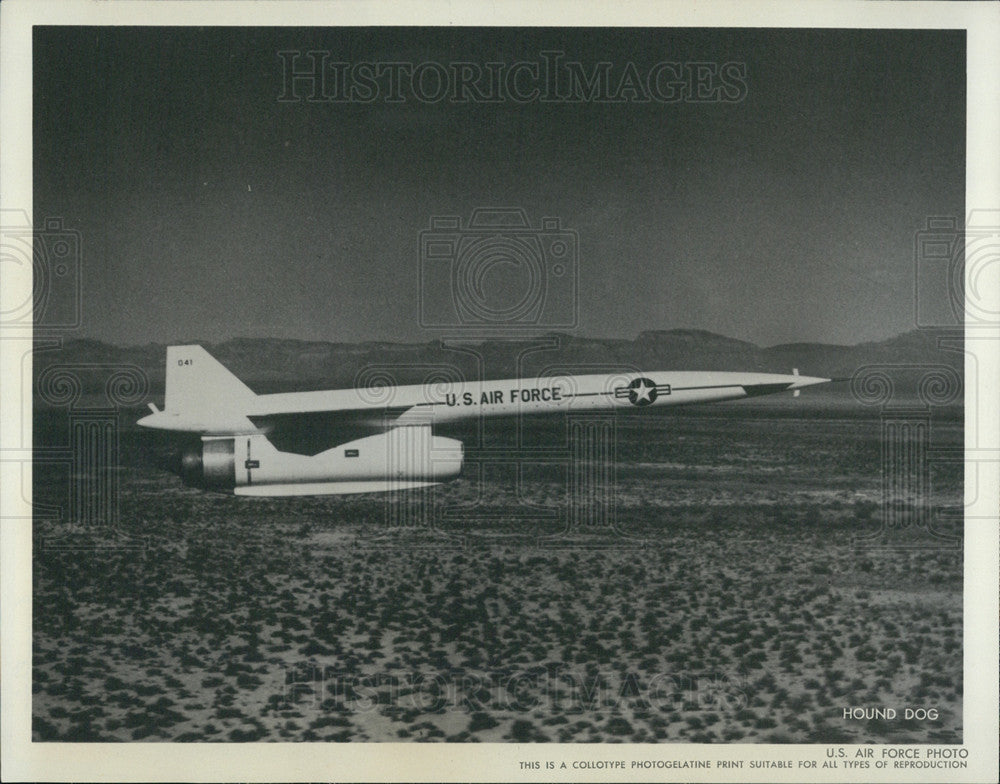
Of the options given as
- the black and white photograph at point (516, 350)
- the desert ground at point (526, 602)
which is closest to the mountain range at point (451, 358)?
the black and white photograph at point (516, 350)

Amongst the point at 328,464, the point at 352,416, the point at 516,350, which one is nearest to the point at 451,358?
the point at 516,350

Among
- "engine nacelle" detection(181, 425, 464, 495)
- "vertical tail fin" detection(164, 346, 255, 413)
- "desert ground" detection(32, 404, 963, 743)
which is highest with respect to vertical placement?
"vertical tail fin" detection(164, 346, 255, 413)

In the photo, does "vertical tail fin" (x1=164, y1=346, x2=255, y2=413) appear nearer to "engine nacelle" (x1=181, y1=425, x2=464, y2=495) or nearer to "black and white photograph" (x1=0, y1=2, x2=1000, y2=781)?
"black and white photograph" (x1=0, y1=2, x2=1000, y2=781)

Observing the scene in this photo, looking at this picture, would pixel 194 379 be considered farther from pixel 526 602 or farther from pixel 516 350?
pixel 526 602

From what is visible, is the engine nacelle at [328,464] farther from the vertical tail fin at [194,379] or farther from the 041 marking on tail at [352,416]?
the vertical tail fin at [194,379]

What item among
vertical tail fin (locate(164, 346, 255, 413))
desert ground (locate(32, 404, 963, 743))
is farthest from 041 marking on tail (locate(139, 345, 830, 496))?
desert ground (locate(32, 404, 963, 743))

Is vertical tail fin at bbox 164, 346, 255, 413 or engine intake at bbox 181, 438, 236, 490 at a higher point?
vertical tail fin at bbox 164, 346, 255, 413
